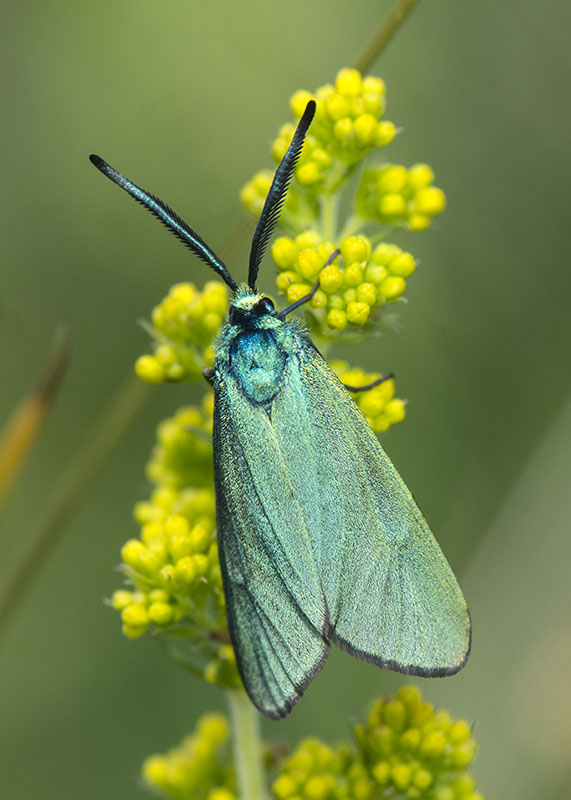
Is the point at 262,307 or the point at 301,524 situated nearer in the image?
the point at 301,524

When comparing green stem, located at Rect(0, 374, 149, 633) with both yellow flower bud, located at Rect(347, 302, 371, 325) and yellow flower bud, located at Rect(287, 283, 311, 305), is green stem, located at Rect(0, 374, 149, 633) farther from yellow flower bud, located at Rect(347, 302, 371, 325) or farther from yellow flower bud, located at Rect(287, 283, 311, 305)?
yellow flower bud, located at Rect(347, 302, 371, 325)

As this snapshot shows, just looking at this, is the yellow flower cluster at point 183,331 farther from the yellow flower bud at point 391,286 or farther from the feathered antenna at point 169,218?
→ the yellow flower bud at point 391,286

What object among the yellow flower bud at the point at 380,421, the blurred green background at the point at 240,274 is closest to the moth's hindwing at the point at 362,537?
the yellow flower bud at the point at 380,421

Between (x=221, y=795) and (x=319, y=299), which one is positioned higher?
(x=319, y=299)

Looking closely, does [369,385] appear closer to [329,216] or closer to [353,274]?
[353,274]

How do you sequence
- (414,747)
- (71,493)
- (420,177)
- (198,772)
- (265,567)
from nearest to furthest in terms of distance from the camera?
1. (265,567)
2. (414,747)
3. (420,177)
4. (198,772)
5. (71,493)

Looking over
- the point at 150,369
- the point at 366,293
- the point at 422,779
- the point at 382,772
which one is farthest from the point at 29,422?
the point at 422,779

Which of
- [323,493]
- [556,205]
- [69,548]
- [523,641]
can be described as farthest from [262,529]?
[69,548]
